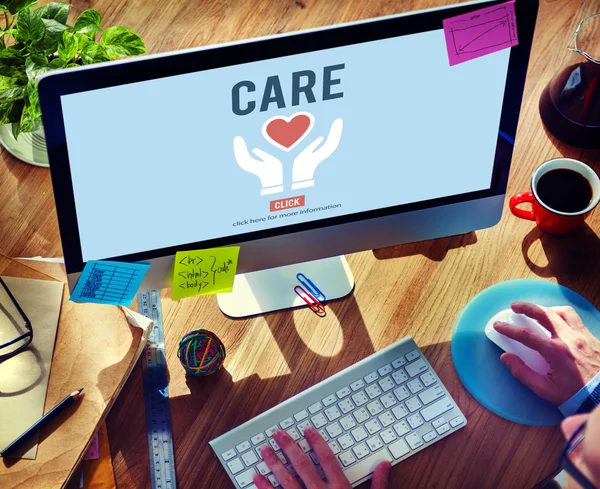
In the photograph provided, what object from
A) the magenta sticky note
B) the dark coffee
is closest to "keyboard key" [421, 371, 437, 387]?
the dark coffee

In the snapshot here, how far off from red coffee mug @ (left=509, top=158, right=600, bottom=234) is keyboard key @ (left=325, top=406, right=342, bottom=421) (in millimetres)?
417

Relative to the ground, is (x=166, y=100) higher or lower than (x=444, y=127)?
higher

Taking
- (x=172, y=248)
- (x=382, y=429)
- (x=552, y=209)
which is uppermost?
(x=172, y=248)

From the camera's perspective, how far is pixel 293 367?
1.05 metres

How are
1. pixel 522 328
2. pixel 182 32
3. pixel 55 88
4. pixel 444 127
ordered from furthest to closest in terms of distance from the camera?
pixel 182 32 < pixel 522 328 < pixel 444 127 < pixel 55 88

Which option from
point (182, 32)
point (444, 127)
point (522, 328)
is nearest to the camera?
point (444, 127)

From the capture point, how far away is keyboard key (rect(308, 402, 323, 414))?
992mm

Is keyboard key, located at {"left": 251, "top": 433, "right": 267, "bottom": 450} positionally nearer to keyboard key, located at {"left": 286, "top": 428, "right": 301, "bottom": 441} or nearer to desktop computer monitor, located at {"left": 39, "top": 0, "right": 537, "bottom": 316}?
keyboard key, located at {"left": 286, "top": 428, "right": 301, "bottom": 441}

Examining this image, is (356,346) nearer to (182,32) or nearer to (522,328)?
(522,328)

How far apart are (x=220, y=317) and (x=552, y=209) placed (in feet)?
1.72

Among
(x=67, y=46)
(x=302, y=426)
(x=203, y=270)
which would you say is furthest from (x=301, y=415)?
(x=67, y=46)

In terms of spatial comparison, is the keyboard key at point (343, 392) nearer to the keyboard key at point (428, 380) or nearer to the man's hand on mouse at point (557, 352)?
the keyboard key at point (428, 380)

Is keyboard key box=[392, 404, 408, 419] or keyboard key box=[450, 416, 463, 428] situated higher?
keyboard key box=[392, 404, 408, 419]

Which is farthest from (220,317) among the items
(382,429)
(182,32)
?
(182,32)
